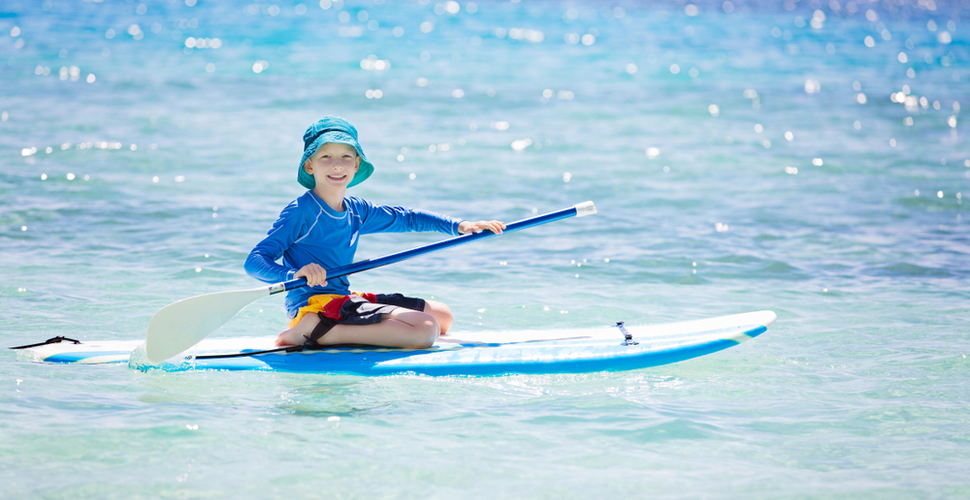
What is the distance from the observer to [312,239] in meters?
4.08

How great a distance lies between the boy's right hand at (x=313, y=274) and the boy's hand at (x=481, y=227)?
2.72 ft

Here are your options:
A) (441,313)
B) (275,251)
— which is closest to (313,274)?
(275,251)

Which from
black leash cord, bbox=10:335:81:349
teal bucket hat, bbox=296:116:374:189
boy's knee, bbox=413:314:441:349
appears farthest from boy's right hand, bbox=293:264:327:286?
black leash cord, bbox=10:335:81:349

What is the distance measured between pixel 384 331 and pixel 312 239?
54 cm

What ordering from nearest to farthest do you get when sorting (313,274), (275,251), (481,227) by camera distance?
(313,274), (275,251), (481,227)

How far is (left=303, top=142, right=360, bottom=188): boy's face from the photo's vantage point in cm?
406

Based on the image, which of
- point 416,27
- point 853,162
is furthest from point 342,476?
point 416,27

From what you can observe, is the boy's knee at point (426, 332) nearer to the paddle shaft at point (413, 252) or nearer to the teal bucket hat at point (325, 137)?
the paddle shaft at point (413, 252)

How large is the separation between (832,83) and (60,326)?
15327 millimetres

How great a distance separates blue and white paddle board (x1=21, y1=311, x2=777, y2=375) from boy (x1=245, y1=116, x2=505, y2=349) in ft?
0.31

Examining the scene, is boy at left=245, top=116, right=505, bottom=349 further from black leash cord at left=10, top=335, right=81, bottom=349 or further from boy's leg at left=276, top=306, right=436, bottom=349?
black leash cord at left=10, top=335, right=81, bottom=349

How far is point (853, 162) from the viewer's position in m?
10.5

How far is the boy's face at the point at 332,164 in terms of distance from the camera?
13.3 feet

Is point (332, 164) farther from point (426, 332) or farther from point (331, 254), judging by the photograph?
point (426, 332)
